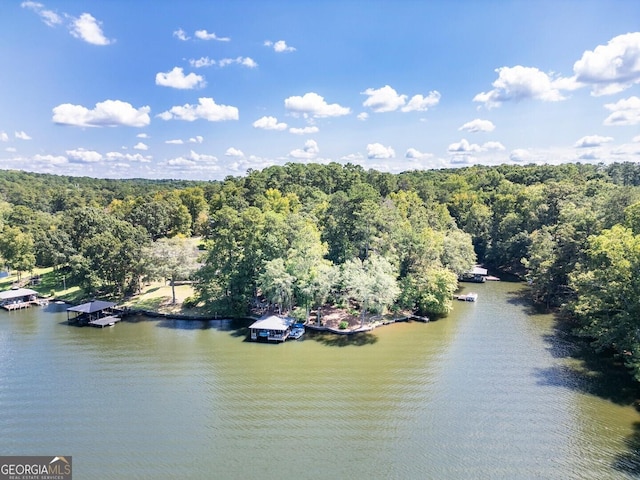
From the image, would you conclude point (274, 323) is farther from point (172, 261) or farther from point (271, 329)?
point (172, 261)

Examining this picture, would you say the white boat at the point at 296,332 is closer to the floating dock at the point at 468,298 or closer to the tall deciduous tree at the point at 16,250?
the floating dock at the point at 468,298

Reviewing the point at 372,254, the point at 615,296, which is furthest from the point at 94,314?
the point at 615,296

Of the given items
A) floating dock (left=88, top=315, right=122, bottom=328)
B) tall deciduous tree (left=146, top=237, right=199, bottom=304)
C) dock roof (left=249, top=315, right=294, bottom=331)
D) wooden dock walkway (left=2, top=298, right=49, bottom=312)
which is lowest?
floating dock (left=88, top=315, right=122, bottom=328)

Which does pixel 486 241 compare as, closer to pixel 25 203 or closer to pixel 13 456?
pixel 13 456

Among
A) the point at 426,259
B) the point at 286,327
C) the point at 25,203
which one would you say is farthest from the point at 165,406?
the point at 25,203

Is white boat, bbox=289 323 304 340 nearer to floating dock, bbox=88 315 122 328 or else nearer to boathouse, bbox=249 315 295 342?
boathouse, bbox=249 315 295 342

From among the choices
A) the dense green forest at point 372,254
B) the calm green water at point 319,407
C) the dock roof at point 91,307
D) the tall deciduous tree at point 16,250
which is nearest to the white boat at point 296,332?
the calm green water at point 319,407

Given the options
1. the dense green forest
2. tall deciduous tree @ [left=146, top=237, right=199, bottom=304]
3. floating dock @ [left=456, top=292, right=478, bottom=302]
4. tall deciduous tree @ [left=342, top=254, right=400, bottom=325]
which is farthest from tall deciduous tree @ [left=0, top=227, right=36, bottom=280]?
floating dock @ [left=456, top=292, right=478, bottom=302]
